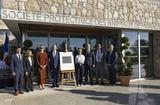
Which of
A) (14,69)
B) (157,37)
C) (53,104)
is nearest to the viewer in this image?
(53,104)

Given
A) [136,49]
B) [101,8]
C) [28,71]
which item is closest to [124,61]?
[136,49]

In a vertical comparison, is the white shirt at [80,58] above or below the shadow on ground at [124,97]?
above

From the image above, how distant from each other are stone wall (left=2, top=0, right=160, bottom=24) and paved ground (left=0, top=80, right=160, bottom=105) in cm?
290

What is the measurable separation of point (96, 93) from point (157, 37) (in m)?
6.62

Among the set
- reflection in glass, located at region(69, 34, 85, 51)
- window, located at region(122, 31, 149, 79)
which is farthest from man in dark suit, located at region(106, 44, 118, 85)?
reflection in glass, located at region(69, 34, 85, 51)

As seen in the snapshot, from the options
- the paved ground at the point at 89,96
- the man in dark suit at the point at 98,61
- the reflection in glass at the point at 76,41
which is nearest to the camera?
the paved ground at the point at 89,96

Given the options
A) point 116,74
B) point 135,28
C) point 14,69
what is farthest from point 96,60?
point 14,69

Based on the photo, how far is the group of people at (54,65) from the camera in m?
11.0

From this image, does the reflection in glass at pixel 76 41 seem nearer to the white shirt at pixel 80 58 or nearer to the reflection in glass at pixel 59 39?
the reflection in glass at pixel 59 39

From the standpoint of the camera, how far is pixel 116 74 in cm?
1394

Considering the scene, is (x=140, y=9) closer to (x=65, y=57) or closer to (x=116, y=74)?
(x=116, y=74)

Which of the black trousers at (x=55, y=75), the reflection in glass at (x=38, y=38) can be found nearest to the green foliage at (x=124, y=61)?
the black trousers at (x=55, y=75)

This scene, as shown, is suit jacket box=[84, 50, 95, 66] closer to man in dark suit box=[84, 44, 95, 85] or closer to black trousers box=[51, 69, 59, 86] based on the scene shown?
man in dark suit box=[84, 44, 95, 85]

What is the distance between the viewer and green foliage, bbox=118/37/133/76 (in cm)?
1342
